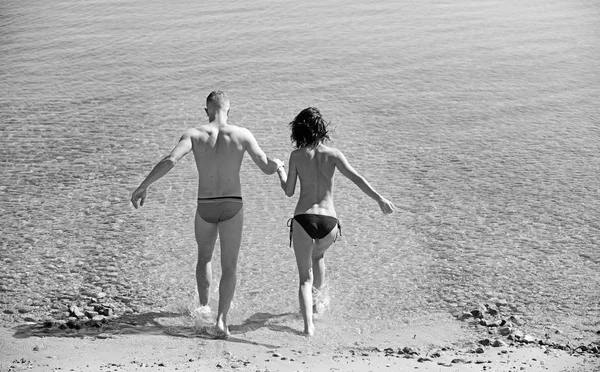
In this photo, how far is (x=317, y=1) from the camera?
18.1m

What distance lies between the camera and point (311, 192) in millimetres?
6328

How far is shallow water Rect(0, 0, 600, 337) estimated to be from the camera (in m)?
7.49

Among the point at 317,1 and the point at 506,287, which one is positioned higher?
the point at 317,1

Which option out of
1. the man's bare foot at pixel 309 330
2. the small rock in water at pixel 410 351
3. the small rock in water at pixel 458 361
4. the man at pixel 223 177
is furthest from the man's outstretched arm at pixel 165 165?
the small rock in water at pixel 458 361

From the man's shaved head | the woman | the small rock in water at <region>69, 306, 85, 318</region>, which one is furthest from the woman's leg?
the small rock in water at <region>69, 306, 85, 318</region>

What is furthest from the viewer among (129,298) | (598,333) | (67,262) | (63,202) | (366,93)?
(366,93)

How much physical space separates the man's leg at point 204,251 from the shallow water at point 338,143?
320mm

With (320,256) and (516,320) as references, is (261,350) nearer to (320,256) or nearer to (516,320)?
(320,256)

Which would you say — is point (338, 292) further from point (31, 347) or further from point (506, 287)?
point (31, 347)

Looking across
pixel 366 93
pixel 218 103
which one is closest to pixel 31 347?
pixel 218 103

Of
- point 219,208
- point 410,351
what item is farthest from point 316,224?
point 410,351

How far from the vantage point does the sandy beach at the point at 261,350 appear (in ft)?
18.7

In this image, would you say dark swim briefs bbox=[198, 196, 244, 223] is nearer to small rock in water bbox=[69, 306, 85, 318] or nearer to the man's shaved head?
the man's shaved head

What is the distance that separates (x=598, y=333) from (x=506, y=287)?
1018mm
